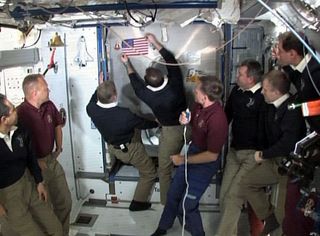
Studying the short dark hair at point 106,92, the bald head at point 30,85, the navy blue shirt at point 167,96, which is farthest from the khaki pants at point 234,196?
the bald head at point 30,85

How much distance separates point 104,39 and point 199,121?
162 centimetres

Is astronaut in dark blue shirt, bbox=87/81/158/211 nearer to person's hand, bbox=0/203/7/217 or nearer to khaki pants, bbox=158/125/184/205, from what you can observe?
khaki pants, bbox=158/125/184/205

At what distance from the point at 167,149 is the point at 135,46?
1.32 m

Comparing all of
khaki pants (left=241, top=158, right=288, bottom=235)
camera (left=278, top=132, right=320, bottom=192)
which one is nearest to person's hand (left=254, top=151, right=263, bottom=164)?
khaki pants (left=241, top=158, right=288, bottom=235)

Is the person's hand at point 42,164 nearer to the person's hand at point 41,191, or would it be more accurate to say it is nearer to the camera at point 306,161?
the person's hand at point 41,191

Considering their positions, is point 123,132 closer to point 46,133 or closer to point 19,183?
point 46,133

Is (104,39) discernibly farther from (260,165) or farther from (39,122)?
(260,165)

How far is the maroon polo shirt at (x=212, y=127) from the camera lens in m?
2.67

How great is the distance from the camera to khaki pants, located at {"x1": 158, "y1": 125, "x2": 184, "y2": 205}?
3490 mm

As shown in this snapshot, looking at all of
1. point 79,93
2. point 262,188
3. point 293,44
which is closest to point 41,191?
point 79,93

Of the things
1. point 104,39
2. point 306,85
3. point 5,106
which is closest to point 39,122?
point 5,106

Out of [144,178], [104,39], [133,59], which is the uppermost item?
[104,39]

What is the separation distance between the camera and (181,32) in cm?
367

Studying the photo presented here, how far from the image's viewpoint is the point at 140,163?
3.64 meters
